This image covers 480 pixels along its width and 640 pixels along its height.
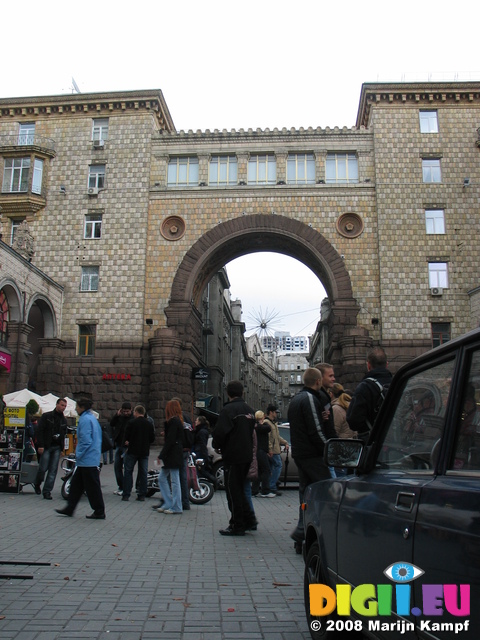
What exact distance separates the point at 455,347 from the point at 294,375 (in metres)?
139

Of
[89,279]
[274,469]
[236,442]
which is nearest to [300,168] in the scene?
[89,279]

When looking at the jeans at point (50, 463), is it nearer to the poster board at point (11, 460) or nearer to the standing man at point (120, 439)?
the poster board at point (11, 460)

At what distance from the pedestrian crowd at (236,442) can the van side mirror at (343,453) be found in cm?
9

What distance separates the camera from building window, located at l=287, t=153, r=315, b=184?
33812 mm

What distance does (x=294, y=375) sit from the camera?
461ft

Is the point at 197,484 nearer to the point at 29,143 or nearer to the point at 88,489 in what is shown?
the point at 88,489

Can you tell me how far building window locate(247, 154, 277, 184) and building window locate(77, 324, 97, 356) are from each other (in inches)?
473

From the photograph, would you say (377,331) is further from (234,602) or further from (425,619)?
(425,619)

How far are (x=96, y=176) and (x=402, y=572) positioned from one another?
113ft

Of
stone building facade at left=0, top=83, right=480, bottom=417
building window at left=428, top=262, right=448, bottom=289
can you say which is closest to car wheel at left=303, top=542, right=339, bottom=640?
stone building facade at left=0, top=83, right=480, bottom=417

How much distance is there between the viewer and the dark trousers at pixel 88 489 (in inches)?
396

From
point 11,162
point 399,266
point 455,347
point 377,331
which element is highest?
point 11,162

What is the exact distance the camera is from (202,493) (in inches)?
504

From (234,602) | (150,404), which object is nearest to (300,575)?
(234,602)
